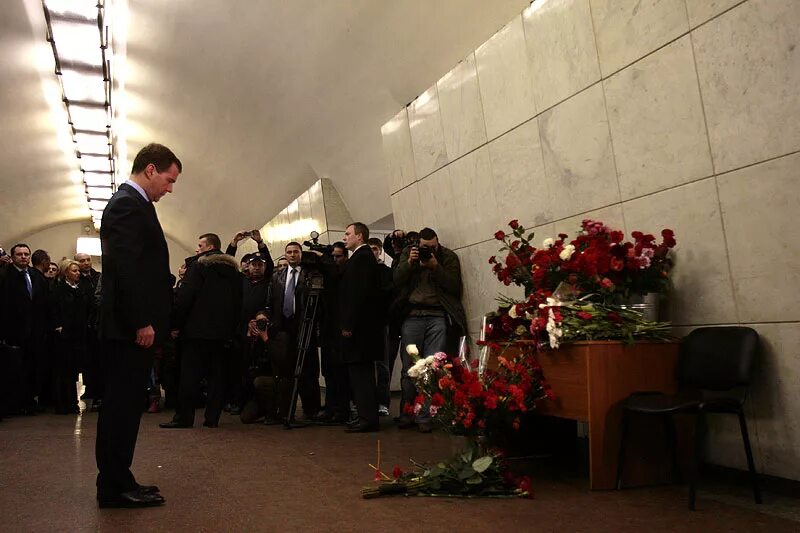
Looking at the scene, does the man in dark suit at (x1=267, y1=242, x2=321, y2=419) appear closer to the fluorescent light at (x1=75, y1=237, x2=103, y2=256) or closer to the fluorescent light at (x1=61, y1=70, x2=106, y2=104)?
the fluorescent light at (x1=61, y1=70, x2=106, y2=104)

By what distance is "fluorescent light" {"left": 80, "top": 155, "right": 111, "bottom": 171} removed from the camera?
48.2 feet

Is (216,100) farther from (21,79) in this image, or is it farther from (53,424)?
(53,424)

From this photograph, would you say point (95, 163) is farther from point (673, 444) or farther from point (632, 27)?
point (673, 444)

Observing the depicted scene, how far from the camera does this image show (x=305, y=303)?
570cm

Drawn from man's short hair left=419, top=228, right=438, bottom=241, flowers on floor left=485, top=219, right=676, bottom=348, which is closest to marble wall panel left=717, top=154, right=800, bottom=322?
flowers on floor left=485, top=219, right=676, bottom=348

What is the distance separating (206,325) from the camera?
5.46 metres

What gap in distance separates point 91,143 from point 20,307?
8076 millimetres

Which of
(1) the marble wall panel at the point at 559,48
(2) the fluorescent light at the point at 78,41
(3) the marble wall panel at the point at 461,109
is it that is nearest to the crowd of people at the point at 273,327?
(3) the marble wall panel at the point at 461,109

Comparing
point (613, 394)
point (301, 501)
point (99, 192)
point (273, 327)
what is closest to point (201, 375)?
point (273, 327)

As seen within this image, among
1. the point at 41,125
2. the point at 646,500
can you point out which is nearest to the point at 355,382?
the point at 646,500

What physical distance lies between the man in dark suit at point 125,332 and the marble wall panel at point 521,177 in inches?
101

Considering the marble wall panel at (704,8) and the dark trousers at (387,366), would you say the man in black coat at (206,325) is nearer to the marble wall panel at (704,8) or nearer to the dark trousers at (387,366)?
the dark trousers at (387,366)

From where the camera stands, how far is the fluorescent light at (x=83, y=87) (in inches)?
388

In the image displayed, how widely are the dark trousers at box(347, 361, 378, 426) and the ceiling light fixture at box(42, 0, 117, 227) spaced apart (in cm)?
534
